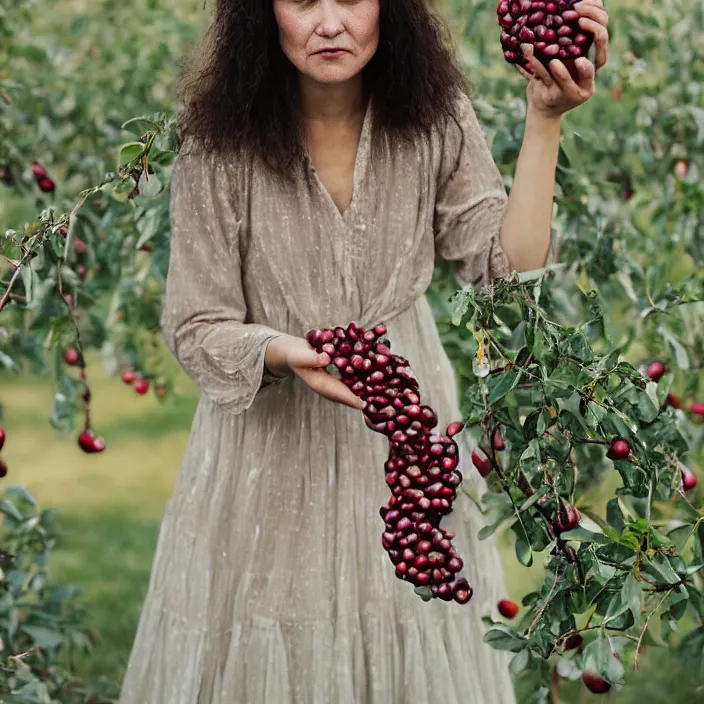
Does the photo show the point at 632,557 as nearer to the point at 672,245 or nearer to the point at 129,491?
the point at 672,245

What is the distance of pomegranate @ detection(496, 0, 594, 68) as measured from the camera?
5.17ft

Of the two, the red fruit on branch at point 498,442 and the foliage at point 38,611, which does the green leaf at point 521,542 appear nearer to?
the red fruit on branch at point 498,442

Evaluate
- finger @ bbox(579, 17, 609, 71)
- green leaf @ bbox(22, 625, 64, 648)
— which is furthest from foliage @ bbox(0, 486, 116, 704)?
finger @ bbox(579, 17, 609, 71)

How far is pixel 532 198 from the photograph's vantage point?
5.69ft

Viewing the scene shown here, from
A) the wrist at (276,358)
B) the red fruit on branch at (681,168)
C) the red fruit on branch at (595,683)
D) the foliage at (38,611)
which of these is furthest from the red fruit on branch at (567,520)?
the red fruit on branch at (681,168)

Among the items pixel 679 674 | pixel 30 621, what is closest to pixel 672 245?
pixel 679 674

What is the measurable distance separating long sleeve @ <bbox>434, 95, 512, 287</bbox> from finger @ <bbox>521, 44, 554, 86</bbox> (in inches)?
9.4

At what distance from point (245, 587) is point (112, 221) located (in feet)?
3.53

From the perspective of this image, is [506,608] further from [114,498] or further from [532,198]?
[114,498]

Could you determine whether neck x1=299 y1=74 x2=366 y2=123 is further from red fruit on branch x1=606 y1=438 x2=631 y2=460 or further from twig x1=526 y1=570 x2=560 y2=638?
twig x1=526 y1=570 x2=560 y2=638

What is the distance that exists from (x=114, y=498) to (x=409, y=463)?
3045 mm

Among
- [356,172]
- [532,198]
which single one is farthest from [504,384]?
[356,172]

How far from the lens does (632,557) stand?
63.9 inches

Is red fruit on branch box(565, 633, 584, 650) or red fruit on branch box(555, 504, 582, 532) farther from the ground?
red fruit on branch box(555, 504, 582, 532)
